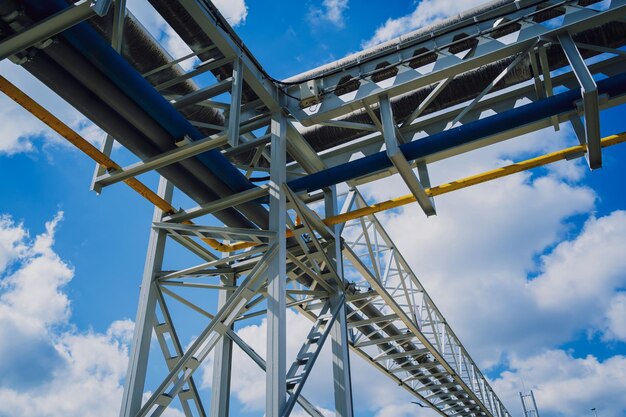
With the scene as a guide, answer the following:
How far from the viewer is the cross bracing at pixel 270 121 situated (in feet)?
25.9

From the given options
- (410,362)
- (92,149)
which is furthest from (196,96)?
(410,362)

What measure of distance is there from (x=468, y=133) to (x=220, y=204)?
489 cm

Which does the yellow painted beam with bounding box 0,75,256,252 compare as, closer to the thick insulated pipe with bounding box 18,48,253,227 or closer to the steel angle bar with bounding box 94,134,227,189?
the steel angle bar with bounding box 94,134,227,189

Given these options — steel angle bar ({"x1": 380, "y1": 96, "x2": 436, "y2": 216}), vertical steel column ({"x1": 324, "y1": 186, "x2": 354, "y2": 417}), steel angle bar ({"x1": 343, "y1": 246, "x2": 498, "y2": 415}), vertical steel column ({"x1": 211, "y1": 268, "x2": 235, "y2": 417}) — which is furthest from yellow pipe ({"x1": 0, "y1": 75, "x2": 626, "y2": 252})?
vertical steel column ({"x1": 211, "y1": 268, "x2": 235, "y2": 417})

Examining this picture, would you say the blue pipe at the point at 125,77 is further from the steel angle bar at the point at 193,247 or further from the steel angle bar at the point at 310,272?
the steel angle bar at the point at 310,272

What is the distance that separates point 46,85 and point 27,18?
4.05 ft

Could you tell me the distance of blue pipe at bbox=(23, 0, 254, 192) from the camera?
21.5 ft

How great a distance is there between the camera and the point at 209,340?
877 cm

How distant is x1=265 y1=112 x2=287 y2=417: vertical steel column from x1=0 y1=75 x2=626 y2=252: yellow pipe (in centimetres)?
157

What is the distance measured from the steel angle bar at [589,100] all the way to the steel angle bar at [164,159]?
19.8 feet

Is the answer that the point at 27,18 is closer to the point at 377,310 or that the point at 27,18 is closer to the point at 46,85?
the point at 46,85

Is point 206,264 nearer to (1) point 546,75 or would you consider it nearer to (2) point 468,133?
(2) point 468,133

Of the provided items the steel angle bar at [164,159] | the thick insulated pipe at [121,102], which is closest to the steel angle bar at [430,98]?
the thick insulated pipe at [121,102]

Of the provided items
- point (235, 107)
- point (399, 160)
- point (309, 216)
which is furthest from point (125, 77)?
point (399, 160)
